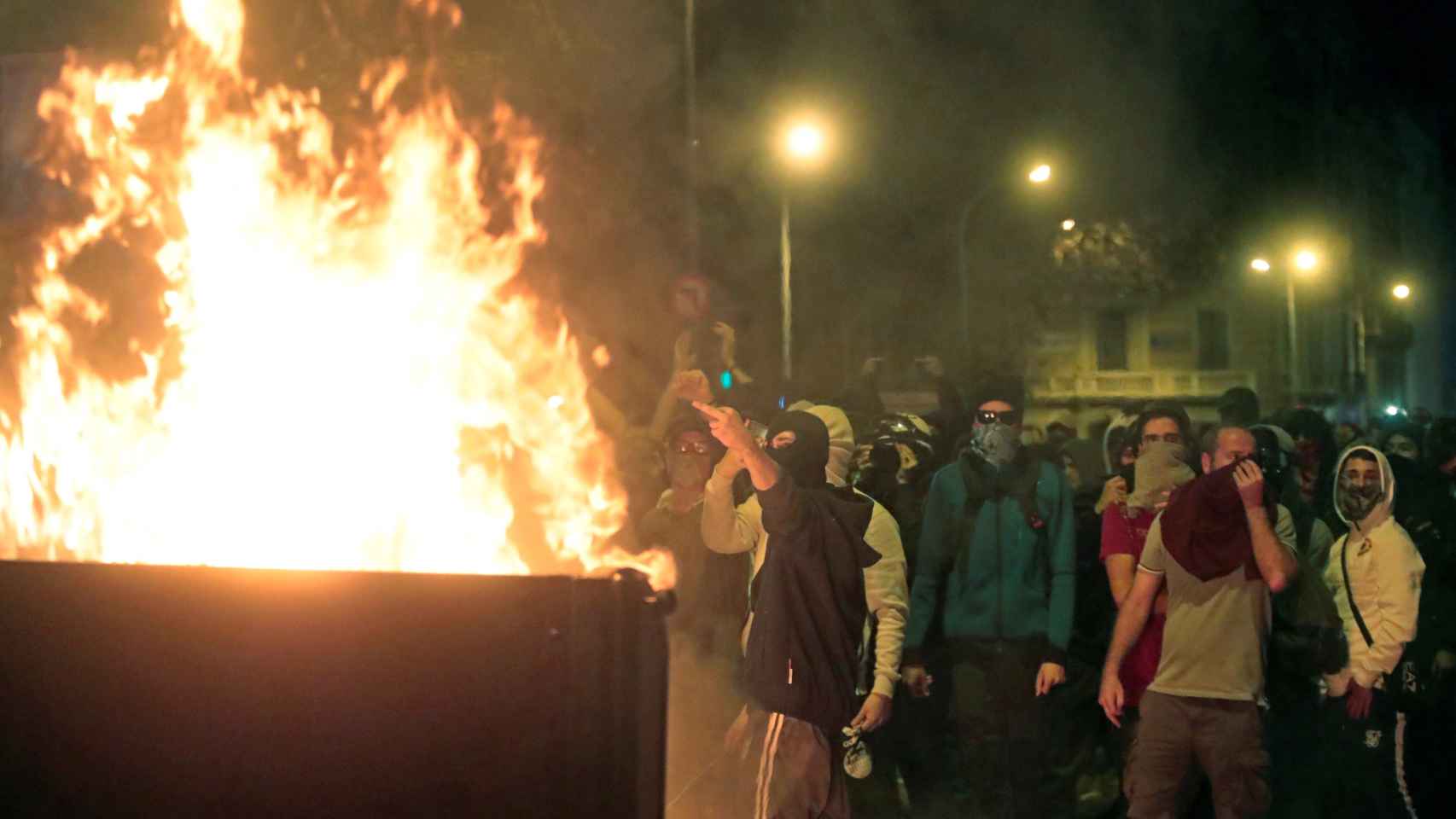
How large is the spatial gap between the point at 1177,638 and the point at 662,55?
5903 mm

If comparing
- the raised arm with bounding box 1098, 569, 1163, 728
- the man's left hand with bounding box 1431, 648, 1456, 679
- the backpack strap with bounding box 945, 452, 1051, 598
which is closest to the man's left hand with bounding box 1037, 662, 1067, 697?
the raised arm with bounding box 1098, 569, 1163, 728

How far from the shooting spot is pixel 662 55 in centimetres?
917

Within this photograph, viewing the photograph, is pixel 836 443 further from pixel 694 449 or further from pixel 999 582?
pixel 999 582

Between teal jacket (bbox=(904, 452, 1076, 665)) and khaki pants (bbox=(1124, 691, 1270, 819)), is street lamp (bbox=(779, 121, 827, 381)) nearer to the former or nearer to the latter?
teal jacket (bbox=(904, 452, 1076, 665))

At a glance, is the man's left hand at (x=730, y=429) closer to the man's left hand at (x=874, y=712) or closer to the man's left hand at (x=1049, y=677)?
the man's left hand at (x=874, y=712)

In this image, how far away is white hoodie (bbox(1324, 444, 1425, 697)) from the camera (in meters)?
5.09

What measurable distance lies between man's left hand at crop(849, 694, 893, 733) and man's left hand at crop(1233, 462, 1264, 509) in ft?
4.73

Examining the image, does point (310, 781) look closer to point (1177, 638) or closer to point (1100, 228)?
point (1177, 638)

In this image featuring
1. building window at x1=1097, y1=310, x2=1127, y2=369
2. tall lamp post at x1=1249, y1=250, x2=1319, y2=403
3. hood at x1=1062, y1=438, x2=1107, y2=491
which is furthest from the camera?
building window at x1=1097, y1=310, x2=1127, y2=369

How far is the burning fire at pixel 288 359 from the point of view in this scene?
440cm

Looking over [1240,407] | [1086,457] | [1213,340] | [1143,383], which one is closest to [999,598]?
[1240,407]

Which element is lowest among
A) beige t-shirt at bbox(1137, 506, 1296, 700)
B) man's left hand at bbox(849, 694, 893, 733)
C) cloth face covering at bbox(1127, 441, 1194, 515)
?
man's left hand at bbox(849, 694, 893, 733)

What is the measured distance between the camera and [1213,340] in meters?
55.7

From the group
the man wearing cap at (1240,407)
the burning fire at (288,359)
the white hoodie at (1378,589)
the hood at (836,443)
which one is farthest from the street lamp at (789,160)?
the white hoodie at (1378,589)
